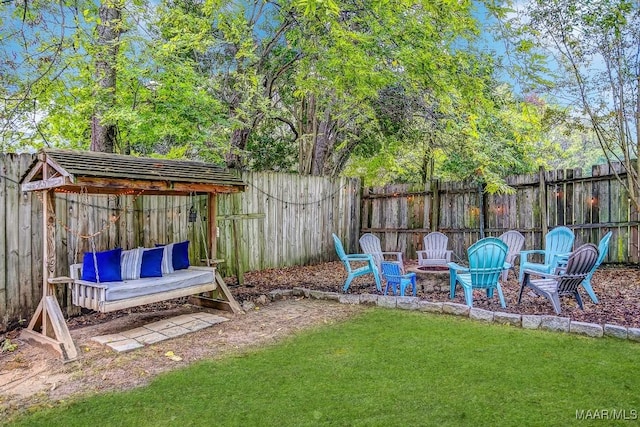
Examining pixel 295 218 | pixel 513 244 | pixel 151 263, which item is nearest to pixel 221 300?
pixel 151 263

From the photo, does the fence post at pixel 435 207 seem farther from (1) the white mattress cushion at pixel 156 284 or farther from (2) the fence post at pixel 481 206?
(1) the white mattress cushion at pixel 156 284

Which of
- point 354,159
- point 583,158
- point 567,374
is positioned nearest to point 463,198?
point 354,159

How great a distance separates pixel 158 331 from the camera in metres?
4.21

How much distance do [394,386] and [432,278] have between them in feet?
9.80

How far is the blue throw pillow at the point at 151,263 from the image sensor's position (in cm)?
454

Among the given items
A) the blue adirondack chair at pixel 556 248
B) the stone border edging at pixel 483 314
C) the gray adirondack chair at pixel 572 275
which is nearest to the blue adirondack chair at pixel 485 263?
the stone border edging at pixel 483 314

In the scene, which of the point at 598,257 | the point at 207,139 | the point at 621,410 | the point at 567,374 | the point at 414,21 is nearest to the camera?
the point at 621,410

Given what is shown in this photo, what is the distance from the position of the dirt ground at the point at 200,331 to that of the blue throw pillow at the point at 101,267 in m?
0.58

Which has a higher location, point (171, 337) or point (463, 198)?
point (463, 198)

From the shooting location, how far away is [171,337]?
4031 millimetres

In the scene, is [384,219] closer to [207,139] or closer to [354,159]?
[354,159]

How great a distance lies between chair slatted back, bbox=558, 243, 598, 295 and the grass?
2.38 feet

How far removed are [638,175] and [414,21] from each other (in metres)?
4.09

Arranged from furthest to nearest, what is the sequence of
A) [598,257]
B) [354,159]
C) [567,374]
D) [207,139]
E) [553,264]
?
[354,159]
[207,139]
[553,264]
[598,257]
[567,374]
